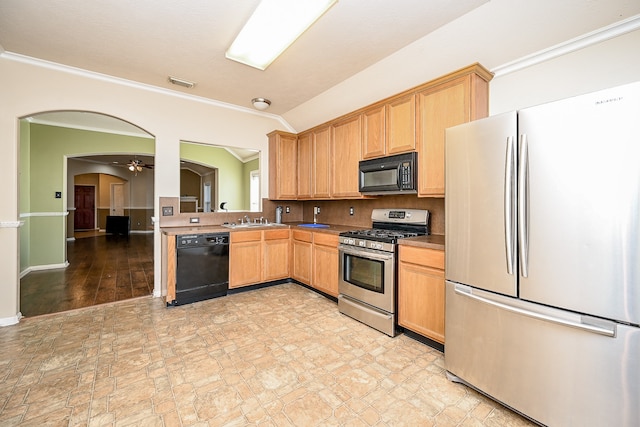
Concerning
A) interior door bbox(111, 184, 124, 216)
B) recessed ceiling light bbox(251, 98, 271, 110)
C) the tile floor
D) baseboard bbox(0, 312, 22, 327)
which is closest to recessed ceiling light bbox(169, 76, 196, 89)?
recessed ceiling light bbox(251, 98, 271, 110)

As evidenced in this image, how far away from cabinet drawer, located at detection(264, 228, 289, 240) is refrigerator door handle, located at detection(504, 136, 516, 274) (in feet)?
9.86

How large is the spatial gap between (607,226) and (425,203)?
1.89 meters

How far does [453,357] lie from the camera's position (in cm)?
191

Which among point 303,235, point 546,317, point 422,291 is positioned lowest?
point 422,291

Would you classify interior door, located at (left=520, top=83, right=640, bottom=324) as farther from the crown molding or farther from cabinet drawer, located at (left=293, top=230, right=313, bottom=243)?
the crown molding

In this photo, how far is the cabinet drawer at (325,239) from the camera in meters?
3.42

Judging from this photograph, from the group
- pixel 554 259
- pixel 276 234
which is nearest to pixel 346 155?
pixel 276 234

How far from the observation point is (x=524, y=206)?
155 centimetres

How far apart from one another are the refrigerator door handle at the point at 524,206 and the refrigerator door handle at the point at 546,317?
212 mm

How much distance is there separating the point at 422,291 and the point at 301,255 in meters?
1.97

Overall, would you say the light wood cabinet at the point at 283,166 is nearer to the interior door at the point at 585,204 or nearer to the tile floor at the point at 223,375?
the tile floor at the point at 223,375

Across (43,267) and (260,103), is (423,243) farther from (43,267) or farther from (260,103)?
(43,267)

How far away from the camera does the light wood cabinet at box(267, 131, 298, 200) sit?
453 cm

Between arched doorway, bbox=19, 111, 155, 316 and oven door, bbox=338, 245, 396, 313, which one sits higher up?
arched doorway, bbox=19, 111, 155, 316
